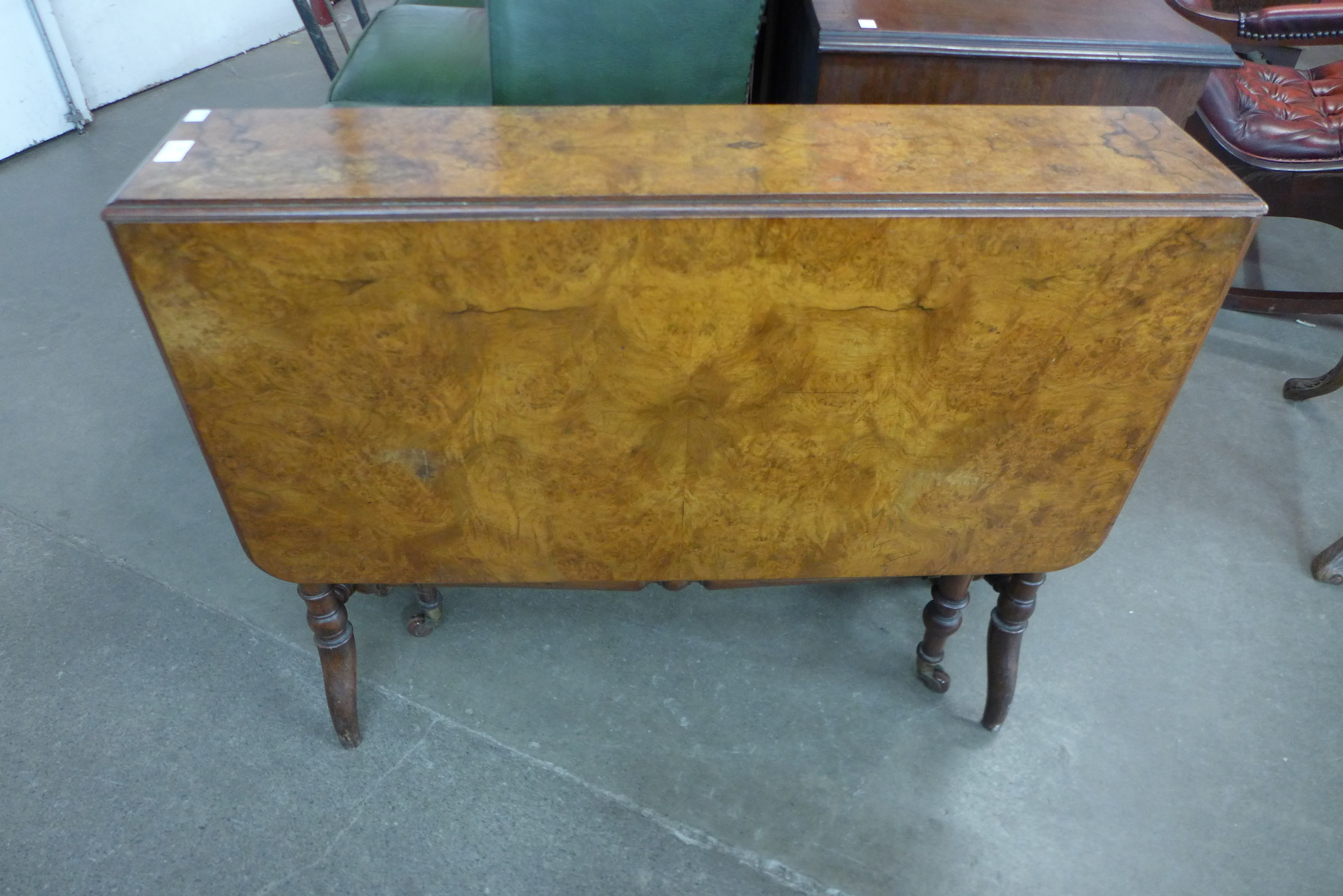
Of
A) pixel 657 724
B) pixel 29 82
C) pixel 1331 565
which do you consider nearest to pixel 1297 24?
pixel 1331 565

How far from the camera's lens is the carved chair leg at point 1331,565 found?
68.4 inches

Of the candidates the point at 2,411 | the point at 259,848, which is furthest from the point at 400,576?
the point at 2,411

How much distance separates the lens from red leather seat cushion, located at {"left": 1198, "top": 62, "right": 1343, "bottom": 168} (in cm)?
192

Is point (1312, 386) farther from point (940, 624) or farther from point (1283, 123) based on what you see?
point (940, 624)

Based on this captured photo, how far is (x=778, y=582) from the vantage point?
4.15 feet

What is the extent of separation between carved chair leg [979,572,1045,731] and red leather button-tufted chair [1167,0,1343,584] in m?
0.80

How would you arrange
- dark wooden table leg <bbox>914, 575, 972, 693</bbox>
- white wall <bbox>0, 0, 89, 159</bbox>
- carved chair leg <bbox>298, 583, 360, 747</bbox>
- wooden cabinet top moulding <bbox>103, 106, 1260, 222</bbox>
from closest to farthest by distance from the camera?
wooden cabinet top moulding <bbox>103, 106, 1260, 222</bbox>, carved chair leg <bbox>298, 583, 360, 747</bbox>, dark wooden table leg <bbox>914, 575, 972, 693</bbox>, white wall <bbox>0, 0, 89, 159</bbox>

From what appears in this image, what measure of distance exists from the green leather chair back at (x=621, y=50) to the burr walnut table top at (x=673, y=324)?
41 centimetres

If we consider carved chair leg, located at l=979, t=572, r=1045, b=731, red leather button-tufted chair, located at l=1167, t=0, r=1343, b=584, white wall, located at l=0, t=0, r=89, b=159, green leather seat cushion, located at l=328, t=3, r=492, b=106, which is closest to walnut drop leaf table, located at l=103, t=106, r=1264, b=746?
carved chair leg, located at l=979, t=572, r=1045, b=731

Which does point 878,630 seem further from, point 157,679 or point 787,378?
point 157,679

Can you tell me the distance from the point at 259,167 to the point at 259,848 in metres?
0.91

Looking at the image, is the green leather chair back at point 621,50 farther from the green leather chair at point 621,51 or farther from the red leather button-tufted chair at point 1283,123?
the red leather button-tufted chair at point 1283,123

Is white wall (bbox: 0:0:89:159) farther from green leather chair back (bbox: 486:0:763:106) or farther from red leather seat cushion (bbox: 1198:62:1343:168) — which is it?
red leather seat cushion (bbox: 1198:62:1343:168)

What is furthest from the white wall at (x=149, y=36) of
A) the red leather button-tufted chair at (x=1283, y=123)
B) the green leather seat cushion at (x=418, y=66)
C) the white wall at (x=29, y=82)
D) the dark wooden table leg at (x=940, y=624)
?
the red leather button-tufted chair at (x=1283, y=123)
